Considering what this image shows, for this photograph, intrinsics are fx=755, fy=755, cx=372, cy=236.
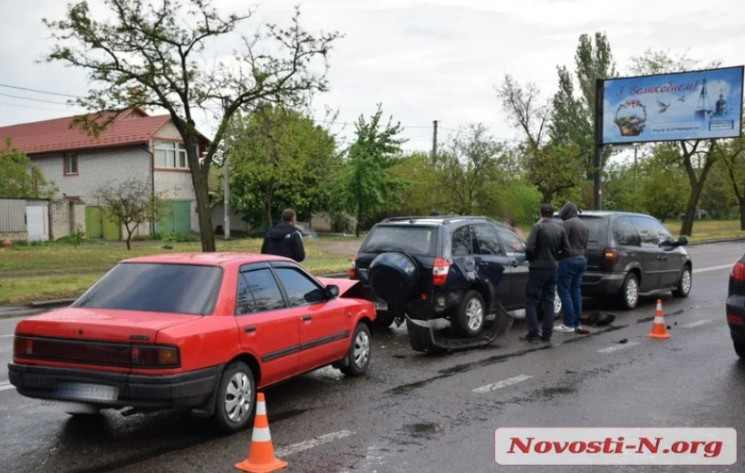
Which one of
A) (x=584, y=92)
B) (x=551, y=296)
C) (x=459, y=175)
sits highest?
(x=584, y=92)

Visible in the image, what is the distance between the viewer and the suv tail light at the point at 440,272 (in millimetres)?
9570

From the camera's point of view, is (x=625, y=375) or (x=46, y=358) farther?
(x=625, y=375)

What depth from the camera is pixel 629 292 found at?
12820 mm

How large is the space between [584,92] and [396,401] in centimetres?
6868

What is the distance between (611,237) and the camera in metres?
12.6

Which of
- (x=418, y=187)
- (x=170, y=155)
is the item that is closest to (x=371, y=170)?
(x=418, y=187)

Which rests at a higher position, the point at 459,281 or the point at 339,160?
the point at 339,160

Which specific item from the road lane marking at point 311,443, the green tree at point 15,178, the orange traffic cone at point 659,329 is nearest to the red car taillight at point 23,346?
the road lane marking at point 311,443

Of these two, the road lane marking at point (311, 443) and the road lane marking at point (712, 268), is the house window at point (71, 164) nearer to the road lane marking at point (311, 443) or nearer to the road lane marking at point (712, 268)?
the road lane marking at point (712, 268)

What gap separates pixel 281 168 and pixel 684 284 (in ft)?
62.1

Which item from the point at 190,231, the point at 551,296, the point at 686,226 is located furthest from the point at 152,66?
the point at 686,226

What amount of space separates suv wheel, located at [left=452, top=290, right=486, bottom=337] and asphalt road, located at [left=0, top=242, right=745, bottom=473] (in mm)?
467

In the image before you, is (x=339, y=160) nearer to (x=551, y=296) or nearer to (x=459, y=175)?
(x=459, y=175)

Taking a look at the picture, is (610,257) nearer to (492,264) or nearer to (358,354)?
(492,264)
